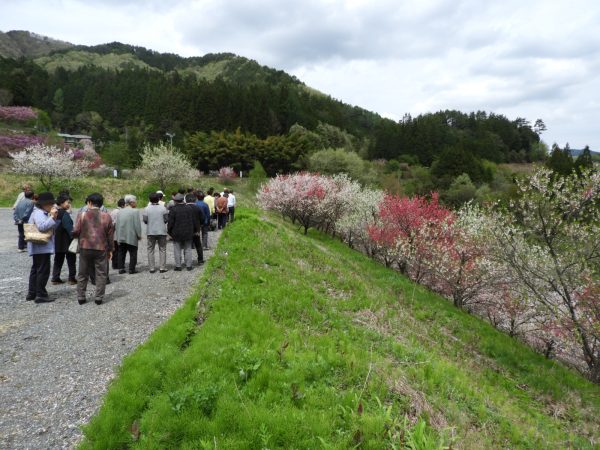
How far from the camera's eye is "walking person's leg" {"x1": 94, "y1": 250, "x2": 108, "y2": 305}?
7703 millimetres

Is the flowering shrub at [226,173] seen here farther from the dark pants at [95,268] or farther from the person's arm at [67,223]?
the dark pants at [95,268]

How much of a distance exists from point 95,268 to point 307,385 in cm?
577

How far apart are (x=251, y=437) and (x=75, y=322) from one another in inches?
203

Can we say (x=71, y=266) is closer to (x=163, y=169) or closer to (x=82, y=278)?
(x=82, y=278)

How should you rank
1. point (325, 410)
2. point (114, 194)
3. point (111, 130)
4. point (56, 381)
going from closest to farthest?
point (325, 410)
point (56, 381)
point (114, 194)
point (111, 130)

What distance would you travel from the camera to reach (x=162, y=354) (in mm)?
5207

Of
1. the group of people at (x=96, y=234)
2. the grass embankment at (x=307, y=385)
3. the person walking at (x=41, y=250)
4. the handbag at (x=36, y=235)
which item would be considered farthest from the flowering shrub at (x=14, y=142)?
the grass embankment at (x=307, y=385)

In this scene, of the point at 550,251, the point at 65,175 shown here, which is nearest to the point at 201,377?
the point at 550,251

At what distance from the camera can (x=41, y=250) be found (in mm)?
7535

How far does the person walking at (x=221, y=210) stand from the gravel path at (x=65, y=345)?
6721mm

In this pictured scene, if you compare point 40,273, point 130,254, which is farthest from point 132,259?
point 40,273

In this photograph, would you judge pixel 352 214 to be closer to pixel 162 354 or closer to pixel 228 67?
pixel 162 354

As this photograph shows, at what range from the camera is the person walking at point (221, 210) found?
54.5 feet

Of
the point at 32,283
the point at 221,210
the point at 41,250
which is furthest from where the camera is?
the point at 221,210
